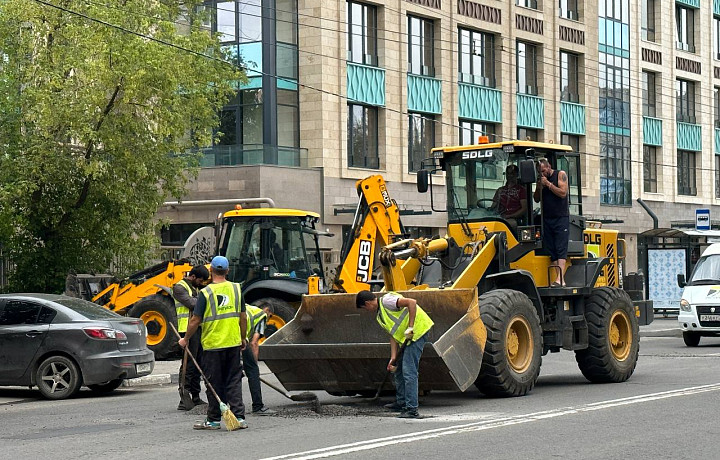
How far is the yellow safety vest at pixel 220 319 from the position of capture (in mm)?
12938

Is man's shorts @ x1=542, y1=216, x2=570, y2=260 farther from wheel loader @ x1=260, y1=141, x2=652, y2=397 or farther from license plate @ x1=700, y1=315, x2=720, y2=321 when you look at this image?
license plate @ x1=700, y1=315, x2=720, y2=321

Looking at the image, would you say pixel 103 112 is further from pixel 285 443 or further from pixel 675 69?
pixel 675 69

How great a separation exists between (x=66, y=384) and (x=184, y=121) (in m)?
9.19

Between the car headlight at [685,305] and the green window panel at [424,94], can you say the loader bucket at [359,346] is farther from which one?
the green window panel at [424,94]

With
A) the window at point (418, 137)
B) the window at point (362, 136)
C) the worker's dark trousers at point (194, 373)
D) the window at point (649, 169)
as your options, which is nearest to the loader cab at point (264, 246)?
the worker's dark trousers at point (194, 373)

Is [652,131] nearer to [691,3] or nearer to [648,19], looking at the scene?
[648,19]

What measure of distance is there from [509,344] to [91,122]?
12236mm

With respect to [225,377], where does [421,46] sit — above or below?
above

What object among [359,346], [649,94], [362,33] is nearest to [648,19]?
[649,94]

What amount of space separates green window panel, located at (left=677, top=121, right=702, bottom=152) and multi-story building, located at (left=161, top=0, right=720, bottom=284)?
10cm

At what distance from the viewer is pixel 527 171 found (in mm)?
16750

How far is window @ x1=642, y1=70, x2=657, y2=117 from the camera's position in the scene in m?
54.0

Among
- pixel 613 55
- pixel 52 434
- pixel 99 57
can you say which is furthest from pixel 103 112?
pixel 613 55

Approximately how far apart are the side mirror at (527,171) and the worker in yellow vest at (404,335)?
3.56m
